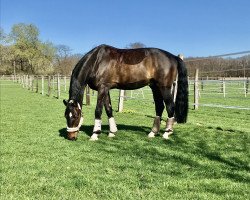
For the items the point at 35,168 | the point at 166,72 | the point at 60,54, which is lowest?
the point at 35,168

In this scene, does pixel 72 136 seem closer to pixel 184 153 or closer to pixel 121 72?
pixel 121 72

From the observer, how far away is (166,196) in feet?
11.3

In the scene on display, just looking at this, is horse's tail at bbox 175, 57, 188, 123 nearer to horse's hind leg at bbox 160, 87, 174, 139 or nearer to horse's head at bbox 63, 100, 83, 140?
horse's hind leg at bbox 160, 87, 174, 139

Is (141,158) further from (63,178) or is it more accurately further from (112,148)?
(63,178)

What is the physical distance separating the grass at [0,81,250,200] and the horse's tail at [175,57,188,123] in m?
0.42

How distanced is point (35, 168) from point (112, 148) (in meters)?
1.68

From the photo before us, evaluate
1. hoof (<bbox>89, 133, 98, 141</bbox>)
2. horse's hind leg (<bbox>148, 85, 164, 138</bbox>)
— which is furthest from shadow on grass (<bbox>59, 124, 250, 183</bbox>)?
horse's hind leg (<bbox>148, 85, 164, 138</bbox>)

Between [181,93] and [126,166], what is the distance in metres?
3.44

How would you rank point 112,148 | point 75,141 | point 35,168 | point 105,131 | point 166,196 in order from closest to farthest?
point 166,196 → point 35,168 → point 112,148 → point 75,141 → point 105,131

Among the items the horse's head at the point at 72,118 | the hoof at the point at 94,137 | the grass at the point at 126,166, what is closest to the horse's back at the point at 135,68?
the horse's head at the point at 72,118

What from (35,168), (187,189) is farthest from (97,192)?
(35,168)

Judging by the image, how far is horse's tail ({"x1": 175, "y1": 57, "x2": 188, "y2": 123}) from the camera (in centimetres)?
735

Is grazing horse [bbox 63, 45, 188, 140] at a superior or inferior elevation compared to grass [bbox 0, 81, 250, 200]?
superior

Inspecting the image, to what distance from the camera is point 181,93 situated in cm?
768
